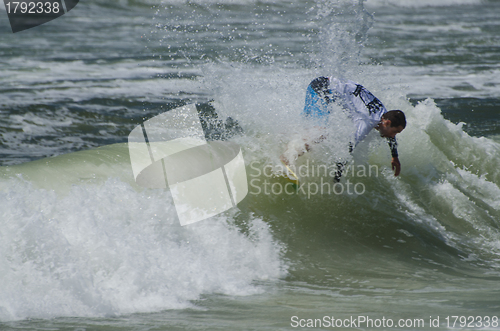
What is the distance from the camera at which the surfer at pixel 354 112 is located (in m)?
4.59

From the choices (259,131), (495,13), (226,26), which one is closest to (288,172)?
(259,131)

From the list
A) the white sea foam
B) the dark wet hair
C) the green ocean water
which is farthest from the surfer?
the white sea foam

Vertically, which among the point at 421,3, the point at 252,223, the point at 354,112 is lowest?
the point at 252,223

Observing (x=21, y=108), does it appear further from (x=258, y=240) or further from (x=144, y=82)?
→ (x=258, y=240)

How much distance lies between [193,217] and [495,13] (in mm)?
20331

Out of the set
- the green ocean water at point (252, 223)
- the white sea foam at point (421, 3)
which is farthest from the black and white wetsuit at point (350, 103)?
the white sea foam at point (421, 3)

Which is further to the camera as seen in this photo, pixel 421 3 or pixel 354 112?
pixel 421 3

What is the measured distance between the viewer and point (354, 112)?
4805 mm

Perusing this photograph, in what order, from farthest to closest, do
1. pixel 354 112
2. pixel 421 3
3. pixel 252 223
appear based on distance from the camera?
pixel 421 3, pixel 354 112, pixel 252 223

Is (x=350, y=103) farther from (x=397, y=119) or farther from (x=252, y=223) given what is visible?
(x=252, y=223)

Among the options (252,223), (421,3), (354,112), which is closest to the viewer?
(252,223)

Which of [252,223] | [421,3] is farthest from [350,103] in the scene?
[421,3]

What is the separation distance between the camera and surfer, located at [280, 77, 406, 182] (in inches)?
181

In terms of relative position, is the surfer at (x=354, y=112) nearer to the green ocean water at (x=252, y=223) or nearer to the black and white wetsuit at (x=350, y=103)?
the black and white wetsuit at (x=350, y=103)
